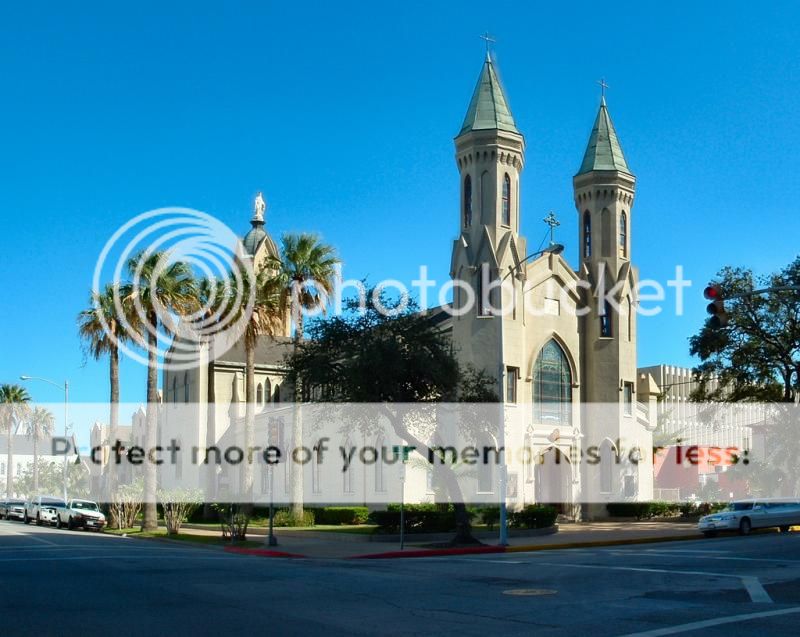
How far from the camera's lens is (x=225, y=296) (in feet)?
149

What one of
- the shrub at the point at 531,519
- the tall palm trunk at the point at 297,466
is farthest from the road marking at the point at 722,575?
the tall palm trunk at the point at 297,466

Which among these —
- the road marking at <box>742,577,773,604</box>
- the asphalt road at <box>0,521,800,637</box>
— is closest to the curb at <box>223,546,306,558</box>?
the asphalt road at <box>0,521,800,637</box>

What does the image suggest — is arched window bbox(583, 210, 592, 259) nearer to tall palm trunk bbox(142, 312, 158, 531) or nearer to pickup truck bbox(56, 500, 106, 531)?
tall palm trunk bbox(142, 312, 158, 531)

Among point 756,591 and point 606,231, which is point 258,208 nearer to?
point 606,231

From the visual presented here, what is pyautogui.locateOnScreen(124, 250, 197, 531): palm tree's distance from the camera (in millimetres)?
42344

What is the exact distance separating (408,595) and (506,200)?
35.0 metres

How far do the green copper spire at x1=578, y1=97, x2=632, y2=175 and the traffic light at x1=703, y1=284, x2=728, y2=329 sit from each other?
34.8 m

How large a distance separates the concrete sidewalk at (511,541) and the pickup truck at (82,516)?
682 cm

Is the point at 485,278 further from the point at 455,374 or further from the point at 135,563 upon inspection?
the point at 135,563

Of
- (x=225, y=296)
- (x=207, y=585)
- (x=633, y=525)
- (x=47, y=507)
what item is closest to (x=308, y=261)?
(x=225, y=296)

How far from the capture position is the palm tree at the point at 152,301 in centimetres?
4234

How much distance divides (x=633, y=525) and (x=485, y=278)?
1370 cm

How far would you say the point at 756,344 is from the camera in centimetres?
4762

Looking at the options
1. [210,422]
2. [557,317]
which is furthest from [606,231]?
[210,422]
